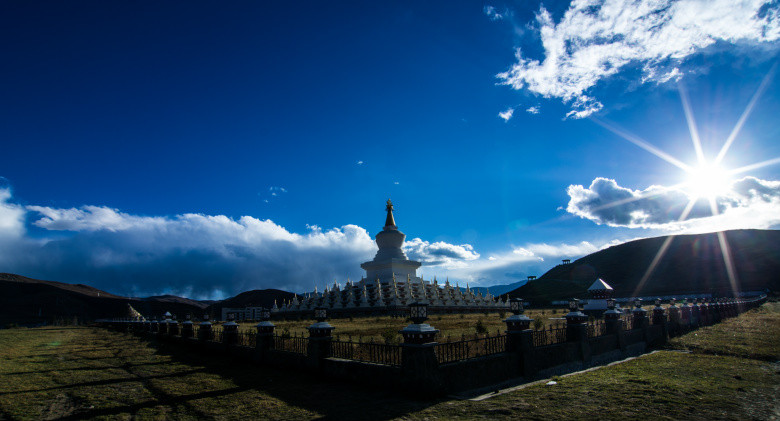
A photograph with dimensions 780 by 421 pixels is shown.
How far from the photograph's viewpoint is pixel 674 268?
12781 centimetres

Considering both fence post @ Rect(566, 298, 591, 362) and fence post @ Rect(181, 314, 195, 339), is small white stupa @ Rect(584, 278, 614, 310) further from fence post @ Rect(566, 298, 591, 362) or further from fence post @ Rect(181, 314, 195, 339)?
fence post @ Rect(181, 314, 195, 339)

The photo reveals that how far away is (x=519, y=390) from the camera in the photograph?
36.5ft

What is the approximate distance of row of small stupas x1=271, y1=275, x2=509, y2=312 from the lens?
145 ft

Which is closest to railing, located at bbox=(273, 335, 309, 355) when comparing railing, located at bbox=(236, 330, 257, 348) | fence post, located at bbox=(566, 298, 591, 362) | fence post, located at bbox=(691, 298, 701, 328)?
railing, located at bbox=(236, 330, 257, 348)

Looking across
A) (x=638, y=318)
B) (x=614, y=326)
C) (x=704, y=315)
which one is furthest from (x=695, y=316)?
A: (x=614, y=326)

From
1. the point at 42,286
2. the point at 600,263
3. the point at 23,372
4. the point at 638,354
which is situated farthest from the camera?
the point at 600,263

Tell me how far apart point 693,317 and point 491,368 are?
2429cm

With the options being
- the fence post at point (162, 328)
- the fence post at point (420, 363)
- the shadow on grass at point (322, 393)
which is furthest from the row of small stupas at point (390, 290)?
the fence post at point (420, 363)

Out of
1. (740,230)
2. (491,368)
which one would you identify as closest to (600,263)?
(740,230)

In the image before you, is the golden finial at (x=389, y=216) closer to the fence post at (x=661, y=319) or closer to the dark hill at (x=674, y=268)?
the fence post at (x=661, y=319)

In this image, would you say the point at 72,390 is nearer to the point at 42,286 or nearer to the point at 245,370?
the point at 245,370

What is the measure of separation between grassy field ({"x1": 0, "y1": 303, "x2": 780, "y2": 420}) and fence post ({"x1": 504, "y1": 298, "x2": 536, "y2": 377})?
2.95 ft

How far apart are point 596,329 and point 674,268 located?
134732mm

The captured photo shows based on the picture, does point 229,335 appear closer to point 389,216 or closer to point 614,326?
point 614,326
